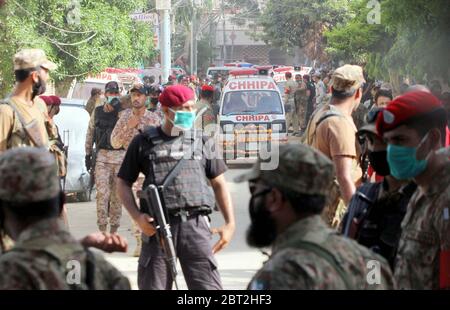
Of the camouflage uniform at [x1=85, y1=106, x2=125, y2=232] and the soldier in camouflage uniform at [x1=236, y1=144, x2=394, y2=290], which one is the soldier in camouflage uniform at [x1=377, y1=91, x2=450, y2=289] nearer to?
the soldier in camouflage uniform at [x1=236, y1=144, x2=394, y2=290]

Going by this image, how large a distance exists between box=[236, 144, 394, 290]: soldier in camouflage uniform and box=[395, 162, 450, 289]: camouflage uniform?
40 centimetres

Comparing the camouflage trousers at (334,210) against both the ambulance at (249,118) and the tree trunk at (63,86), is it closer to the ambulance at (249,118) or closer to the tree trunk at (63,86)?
the ambulance at (249,118)

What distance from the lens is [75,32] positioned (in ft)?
73.0

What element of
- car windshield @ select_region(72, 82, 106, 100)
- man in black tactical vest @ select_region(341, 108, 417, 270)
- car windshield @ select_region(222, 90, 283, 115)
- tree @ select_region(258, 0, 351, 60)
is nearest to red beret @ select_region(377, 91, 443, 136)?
man in black tactical vest @ select_region(341, 108, 417, 270)

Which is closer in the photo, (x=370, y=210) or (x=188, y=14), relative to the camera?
(x=370, y=210)

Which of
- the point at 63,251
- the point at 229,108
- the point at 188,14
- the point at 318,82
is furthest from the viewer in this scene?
the point at 188,14

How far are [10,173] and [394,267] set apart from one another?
5.48 ft

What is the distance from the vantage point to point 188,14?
2913 inches

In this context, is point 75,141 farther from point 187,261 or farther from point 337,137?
point 187,261

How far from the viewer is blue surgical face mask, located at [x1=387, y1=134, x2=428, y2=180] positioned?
14.5 feet

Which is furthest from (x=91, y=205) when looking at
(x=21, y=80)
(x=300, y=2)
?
(x=300, y=2)

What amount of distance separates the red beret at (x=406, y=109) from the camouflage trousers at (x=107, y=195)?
739cm

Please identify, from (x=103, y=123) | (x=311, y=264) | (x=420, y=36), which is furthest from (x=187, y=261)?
(x=420, y=36)
